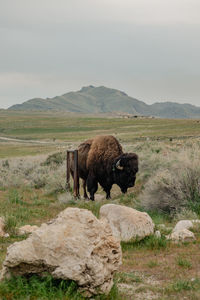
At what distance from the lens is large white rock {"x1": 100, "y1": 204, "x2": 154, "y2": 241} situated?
25.0 ft

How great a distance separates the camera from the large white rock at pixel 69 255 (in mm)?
4684

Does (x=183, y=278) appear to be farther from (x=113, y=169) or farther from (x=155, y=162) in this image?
(x=155, y=162)

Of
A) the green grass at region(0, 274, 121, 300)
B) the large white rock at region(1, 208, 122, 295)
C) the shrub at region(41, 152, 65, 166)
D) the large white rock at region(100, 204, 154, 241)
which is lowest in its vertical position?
the shrub at region(41, 152, 65, 166)

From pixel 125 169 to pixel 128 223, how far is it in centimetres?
548

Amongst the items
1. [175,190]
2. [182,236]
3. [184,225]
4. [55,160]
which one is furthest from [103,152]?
[55,160]

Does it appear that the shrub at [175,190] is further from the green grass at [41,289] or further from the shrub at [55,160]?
the shrub at [55,160]

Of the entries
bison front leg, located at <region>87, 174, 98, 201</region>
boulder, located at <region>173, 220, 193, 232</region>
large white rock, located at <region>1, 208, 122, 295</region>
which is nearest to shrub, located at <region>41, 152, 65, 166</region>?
bison front leg, located at <region>87, 174, 98, 201</region>

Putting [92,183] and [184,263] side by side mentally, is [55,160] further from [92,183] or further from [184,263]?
[184,263]

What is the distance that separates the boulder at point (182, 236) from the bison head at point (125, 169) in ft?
16.5

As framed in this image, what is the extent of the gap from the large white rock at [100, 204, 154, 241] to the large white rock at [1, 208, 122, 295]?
2445mm

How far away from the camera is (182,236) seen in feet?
25.4

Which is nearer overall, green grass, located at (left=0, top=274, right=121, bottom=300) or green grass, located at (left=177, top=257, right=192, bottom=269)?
green grass, located at (left=0, top=274, right=121, bottom=300)

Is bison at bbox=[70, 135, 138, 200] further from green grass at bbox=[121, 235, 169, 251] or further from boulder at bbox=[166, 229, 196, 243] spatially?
green grass at bbox=[121, 235, 169, 251]

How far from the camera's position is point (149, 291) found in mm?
5219
